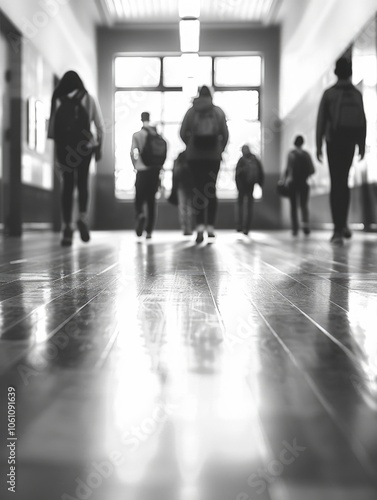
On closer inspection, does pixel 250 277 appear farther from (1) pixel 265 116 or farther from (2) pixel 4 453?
(1) pixel 265 116

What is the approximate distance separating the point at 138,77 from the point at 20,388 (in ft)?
51.4

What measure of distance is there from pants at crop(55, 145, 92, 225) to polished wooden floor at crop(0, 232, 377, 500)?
3.42 meters

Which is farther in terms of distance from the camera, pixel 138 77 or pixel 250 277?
pixel 138 77

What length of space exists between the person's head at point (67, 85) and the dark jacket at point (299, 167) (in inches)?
169

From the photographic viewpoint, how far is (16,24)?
9039 millimetres

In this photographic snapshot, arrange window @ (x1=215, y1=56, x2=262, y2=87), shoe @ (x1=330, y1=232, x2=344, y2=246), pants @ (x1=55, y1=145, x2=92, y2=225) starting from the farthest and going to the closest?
window @ (x1=215, y1=56, x2=262, y2=87), shoe @ (x1=330, y1=232, x2=344, y2=246), pants @ (x1=55, y1=145, x2=92, y2=225)

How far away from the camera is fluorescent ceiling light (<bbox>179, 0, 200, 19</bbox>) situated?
12456 millimetres

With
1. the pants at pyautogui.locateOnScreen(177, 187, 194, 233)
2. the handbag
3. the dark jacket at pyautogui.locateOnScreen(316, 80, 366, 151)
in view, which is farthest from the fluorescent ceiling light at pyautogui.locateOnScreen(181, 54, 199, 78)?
the dark jacket at pyautogui.locateOnScreen(316, 80, 366, 151)

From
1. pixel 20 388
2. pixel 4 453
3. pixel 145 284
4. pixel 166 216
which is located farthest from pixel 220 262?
pixel 166 216

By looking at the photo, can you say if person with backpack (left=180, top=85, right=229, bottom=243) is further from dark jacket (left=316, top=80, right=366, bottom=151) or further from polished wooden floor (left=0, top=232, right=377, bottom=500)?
polished wooden floor (left=0, top=232, right=377, bottom=500)

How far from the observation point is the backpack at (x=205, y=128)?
627 centimetres

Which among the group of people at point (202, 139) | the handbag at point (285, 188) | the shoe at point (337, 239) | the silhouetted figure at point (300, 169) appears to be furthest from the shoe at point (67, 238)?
the handbag at point (285, 188)

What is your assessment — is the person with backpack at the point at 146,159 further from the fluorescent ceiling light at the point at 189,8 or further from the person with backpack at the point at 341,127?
the fluorescent ceiling light at the point at 189,8

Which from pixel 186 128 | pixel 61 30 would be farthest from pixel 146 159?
pixel 61 30
